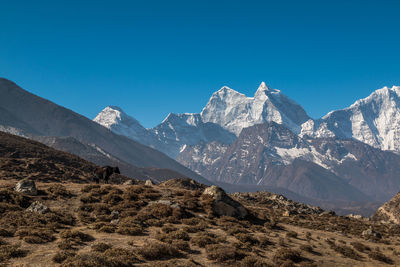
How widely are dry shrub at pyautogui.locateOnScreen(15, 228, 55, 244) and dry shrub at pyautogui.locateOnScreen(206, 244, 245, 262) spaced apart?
1216 centimetres

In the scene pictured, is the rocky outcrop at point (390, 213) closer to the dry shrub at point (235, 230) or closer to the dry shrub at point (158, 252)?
the dry shrub at point (235, 230)

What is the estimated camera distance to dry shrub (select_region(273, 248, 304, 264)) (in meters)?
25.4

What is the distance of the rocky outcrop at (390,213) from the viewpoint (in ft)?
312

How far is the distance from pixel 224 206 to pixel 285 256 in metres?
12.8

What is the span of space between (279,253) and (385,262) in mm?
12981

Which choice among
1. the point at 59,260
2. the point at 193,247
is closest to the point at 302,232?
the point at 193,247

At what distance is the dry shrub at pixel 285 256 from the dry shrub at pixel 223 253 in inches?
116

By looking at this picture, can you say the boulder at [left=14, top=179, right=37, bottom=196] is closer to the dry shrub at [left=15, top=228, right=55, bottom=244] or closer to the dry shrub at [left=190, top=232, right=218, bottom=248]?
the dry shrub at [left=15, top=228, right=55, bottom=244]

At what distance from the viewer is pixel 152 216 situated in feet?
109

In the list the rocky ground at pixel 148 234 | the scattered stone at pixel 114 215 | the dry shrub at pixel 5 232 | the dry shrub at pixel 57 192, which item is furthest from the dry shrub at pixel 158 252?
the dry shrub at pixel 57 192

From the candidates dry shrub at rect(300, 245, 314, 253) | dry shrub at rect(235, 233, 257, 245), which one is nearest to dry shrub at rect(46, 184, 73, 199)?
dry shrub at rect(235, 233, 257, 245)

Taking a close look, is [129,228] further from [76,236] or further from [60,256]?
[60,256]

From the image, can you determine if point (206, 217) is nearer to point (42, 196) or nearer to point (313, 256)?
point (313, 256)

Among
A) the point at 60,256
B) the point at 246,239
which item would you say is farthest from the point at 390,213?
the point at 60,256
